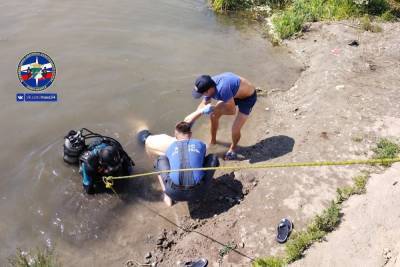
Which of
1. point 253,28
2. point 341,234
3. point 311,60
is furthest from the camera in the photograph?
point 253,28

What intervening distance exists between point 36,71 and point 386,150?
7265mm

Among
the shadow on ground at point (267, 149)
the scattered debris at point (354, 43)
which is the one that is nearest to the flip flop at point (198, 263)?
the shadow on ground at point (267, 149)

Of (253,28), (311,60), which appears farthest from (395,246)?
(253,28)

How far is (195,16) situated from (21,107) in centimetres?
596

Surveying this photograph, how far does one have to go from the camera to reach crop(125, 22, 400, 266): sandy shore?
5422 mm

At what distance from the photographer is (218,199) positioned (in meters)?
6.54

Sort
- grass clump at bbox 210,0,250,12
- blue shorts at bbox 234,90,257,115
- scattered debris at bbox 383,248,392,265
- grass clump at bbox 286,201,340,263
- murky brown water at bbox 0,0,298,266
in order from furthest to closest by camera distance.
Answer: grass clump at bbox 210,0,250,12
blue shorts at bbox 234,90,257,115
murky brown water at bbox 0,0,298,266
grass clump at bbox 286,201,340,263
scattered debris at bbox 383,248,392,265

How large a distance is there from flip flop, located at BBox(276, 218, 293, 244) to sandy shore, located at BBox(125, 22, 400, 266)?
0.09m

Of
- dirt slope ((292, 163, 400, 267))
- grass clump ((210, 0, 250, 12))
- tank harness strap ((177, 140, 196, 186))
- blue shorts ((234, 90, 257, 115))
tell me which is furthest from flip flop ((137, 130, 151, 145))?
grass clump ((210, 0, 250, 12))

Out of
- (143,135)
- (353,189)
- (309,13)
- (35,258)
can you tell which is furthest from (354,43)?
(35,258)

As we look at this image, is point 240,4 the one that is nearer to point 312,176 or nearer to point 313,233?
point 312,176

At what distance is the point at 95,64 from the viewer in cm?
979

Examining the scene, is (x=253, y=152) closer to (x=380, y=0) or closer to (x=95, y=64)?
(x=95, y=64)

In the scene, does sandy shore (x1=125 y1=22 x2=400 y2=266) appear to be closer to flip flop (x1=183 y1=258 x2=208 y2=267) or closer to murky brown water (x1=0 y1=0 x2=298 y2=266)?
flip flop (x1=183 y1=258 x2=208 y2=267)
